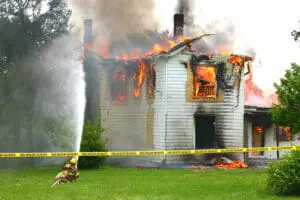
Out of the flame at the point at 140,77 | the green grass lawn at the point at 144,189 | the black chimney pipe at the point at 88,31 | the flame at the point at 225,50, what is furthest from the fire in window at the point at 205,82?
the green grass lawn at the point at 144,189

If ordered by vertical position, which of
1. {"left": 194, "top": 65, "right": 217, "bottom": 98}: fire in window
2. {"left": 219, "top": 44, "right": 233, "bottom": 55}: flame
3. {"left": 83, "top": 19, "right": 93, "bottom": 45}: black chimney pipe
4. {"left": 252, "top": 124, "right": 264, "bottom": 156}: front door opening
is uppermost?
{"left": 83, "top": 19, "right": 93, "bottom": 45}: black chimney pipe

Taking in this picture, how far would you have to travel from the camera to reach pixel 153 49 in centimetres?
2881

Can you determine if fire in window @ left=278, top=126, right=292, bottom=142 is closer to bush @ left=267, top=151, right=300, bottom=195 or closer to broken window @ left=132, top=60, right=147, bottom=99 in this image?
broken window @ left=132, top=60, right=147, bottom=99

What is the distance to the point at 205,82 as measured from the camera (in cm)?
2831

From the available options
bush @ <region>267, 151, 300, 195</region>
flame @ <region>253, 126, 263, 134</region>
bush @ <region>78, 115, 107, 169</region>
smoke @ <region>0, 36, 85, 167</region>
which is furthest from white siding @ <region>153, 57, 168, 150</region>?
bush @ <region>267, 151, 300, 195</region>

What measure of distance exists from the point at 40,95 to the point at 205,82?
32.3ft

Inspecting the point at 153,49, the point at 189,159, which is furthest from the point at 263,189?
the point at 153,49

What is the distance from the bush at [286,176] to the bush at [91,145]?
12.1 metres

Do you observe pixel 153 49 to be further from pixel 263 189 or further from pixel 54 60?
pixel 263 189

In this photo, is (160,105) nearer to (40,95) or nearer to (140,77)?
(140,77)

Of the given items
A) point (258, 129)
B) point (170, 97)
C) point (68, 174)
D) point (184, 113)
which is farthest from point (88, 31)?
point (68, 174)

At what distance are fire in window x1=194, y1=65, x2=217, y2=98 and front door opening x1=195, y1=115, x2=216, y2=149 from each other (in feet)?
5.29

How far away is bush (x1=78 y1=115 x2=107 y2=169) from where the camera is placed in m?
25.7

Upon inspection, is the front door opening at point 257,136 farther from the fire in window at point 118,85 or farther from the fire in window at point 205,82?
the fire in window at point 118,85
